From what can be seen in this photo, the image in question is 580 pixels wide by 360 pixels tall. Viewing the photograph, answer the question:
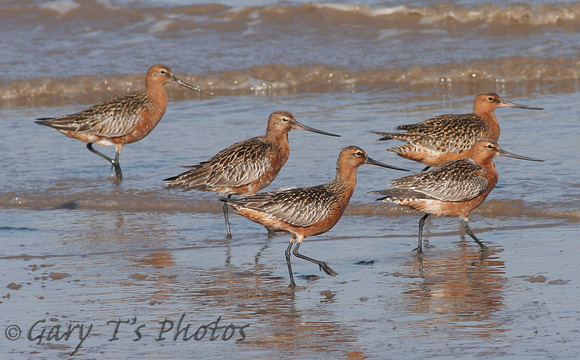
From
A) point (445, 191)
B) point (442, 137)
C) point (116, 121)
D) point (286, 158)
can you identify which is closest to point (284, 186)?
point (286, 158)

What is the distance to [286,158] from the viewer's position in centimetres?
945

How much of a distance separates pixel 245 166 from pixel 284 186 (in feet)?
3.44

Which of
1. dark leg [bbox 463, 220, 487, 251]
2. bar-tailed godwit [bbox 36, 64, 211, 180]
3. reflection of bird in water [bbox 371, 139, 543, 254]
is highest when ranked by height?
bar-tailed godwit [bbox 36, 64, 211, 180]

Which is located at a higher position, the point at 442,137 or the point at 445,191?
the point at 442,137

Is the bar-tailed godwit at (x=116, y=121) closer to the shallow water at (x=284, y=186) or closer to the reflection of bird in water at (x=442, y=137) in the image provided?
the shallow water at (x=284, y=186)

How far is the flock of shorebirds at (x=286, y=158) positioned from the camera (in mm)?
7355

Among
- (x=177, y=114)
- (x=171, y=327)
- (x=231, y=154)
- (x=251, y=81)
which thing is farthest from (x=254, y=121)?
(x=171, y=327)

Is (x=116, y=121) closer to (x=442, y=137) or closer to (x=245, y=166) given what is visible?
(x=245, y=166)

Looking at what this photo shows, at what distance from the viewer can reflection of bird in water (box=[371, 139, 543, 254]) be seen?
8.03 metres

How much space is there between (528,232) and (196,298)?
3287 mm

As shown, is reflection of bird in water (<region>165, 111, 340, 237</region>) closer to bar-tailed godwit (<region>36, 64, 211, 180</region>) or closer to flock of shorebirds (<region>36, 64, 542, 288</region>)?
flock of shorebirds (<region>36, 64, 542, 288</region>)

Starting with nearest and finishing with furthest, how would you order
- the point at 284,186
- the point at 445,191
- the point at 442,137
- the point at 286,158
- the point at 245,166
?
1. the point at 445,191
2. the point at 245,166
3. the point at 286,158
4. the point at 284,186
5. the point at 442,137

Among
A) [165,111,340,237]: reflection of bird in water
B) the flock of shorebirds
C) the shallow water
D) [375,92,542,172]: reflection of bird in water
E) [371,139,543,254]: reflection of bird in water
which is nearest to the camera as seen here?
the shallow water

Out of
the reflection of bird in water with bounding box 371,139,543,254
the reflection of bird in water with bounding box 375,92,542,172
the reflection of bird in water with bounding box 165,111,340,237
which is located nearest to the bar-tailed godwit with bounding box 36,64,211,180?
the reflection of bird in water with bounding box 165,111,340,237
